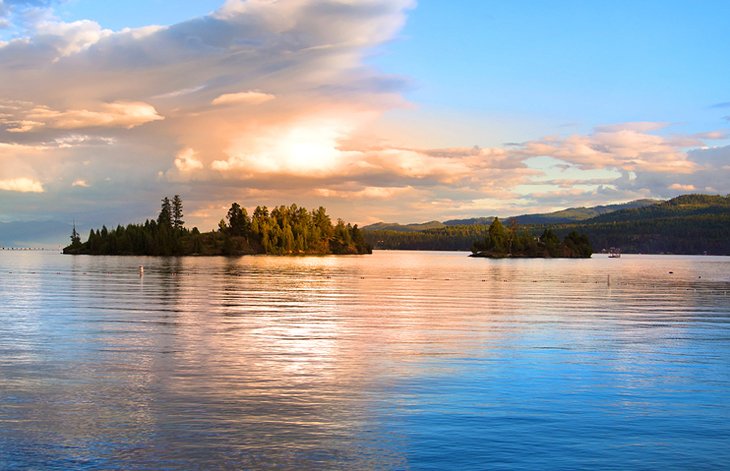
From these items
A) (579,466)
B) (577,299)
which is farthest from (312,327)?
(577,299)

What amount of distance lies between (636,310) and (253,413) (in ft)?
162

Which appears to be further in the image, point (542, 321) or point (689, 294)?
point (689, 294)

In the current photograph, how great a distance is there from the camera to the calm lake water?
59.8 ft

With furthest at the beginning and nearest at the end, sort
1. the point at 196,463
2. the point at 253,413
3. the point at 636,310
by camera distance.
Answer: the point at 636,310 < the point at 253,413 < the point at 196,463

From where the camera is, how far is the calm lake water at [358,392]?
18219mm

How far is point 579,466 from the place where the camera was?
17.5m

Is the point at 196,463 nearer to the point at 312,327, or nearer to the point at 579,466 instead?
the point at 579,466

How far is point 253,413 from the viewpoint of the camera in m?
22.1

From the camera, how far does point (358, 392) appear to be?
25625mm

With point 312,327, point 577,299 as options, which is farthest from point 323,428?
point 577,299

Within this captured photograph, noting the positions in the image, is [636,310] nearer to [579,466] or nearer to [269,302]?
[269,302]

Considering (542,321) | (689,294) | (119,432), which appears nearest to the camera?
(119,432)

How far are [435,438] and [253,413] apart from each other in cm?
577

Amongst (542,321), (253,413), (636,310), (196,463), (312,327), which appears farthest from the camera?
(636,310)
